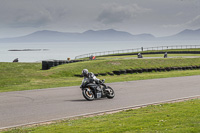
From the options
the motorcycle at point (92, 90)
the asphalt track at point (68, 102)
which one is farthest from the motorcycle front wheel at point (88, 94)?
the asphalt track at point (68, 102)

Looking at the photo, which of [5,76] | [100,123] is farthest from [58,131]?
[5,76]

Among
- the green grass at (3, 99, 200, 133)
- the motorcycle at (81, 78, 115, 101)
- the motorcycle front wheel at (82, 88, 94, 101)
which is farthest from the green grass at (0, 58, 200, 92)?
the green grass at (3, 99, 200, 133)

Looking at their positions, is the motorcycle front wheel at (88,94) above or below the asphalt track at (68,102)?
above

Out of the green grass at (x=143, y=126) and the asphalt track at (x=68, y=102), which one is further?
the asphalt track at (x=68, y=102)

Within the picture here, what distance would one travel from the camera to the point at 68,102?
14367 mm

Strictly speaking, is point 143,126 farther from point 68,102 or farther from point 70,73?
point 70,73

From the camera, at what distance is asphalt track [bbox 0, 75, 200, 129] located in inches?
447

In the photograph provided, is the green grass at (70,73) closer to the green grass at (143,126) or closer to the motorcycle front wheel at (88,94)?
the motorcycle front wheel at (88,94)

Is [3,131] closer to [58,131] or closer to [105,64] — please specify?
[58,131]

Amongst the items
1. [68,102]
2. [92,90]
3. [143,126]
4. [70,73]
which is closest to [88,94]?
[92,90]

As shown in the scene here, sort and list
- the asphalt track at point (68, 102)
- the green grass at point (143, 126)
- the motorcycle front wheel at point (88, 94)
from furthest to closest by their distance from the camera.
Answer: the motorcycle front wheel at point (88, 94) → the asphalt track at point (68, 102) → the green grass at point (143, 126)

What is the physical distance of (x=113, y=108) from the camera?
1283cm

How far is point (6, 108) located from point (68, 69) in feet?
63.8

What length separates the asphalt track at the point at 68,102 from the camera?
37.2 ft
